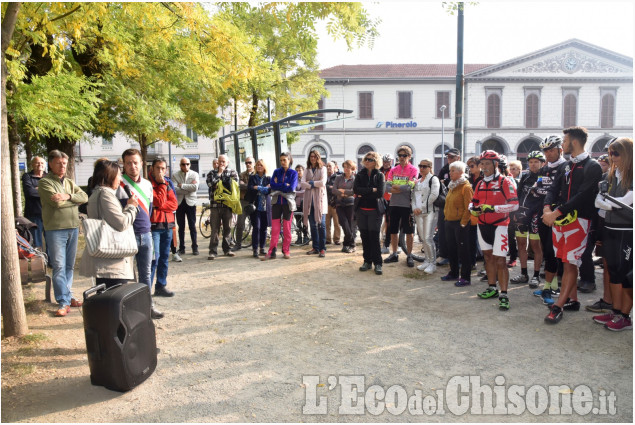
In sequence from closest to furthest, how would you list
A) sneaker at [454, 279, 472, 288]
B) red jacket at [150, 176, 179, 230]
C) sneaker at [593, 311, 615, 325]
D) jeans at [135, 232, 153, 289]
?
sneaker at [593, 311, 615, 325]
jeans at [135, 232, 153, 289]
red jacket at [150, 176, 179, 230]
sneaker at [454, 279, 472, 288]

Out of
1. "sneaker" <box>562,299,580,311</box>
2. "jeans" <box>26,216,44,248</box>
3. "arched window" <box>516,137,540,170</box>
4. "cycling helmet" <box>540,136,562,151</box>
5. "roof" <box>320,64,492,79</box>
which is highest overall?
"roof" <box>320,64,492,79</box>

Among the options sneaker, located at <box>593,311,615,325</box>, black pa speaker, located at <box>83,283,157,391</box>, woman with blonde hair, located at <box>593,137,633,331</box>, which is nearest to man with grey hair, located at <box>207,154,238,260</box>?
black pa speaker, located at <box>83,283,157,391</box>

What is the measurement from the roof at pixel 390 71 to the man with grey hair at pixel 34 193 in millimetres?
40011

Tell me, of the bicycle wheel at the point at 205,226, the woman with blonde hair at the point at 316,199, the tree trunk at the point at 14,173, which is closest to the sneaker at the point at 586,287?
the woman with blonde hair at the point at 316,199

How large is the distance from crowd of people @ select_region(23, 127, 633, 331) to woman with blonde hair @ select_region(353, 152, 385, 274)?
0.02 meters

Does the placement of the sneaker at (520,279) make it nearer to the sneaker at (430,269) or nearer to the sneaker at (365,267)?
the sneaker at (430,269)

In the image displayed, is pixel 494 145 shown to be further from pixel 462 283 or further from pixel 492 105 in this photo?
pixel 462 283

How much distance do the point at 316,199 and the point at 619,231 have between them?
5728 mm

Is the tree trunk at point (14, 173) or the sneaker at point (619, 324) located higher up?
the tree trunk at point (14, 173)

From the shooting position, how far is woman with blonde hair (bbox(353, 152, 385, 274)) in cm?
800

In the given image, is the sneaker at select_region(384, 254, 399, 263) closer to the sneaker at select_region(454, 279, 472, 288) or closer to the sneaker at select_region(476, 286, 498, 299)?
the sneaker at select_region(454, 279, 472, 288)

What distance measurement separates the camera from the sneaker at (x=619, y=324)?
16.4 feet

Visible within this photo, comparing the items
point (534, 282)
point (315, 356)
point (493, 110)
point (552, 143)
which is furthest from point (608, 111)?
point (315, 356)

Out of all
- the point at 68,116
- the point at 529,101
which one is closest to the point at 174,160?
the point at 529,101
